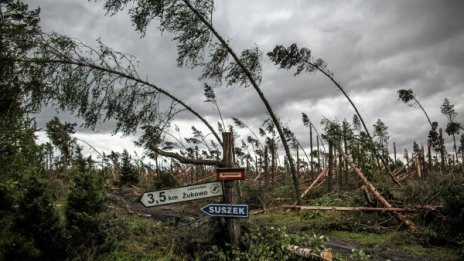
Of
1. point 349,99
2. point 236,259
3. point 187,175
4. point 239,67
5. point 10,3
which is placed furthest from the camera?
point 187,175

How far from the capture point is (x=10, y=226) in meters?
7.01

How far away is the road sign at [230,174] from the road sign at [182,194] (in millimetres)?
158

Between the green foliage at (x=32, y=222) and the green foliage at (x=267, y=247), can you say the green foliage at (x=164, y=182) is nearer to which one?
the green foliage at (x=32, y=222)

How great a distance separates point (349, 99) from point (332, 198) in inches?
211

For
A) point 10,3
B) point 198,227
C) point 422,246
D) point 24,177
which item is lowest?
point 422,246

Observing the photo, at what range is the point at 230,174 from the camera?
652cm

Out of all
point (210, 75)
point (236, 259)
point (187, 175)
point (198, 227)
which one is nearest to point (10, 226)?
point (198, 227)

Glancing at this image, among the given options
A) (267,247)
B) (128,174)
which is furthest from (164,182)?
(267,247)

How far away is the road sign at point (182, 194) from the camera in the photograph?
655 centimetres

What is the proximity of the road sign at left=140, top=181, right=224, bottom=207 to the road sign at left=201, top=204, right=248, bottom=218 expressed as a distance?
0.81 ft

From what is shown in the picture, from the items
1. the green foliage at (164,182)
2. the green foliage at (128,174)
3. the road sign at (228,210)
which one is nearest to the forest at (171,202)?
the road sign at (228,210)

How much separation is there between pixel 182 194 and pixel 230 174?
1008 mm

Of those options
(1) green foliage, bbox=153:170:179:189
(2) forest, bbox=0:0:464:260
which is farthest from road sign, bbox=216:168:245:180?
(1) green foliage, bbox=153:170:179:189

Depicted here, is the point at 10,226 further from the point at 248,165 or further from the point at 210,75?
the point at 248,165
